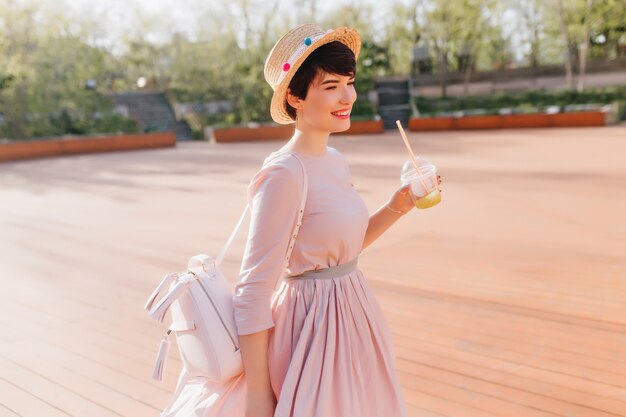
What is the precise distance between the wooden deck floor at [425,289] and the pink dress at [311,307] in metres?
1.15

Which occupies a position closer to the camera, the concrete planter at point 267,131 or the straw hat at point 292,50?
the straw hat at point 292,50

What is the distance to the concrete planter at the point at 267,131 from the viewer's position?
70.2ft

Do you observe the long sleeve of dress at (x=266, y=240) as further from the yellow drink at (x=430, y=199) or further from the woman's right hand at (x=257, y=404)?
the yellow drink at (x=430, y=199)

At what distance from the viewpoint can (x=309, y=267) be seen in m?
1.43

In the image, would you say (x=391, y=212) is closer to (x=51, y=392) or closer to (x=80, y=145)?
(x=51, y=392)

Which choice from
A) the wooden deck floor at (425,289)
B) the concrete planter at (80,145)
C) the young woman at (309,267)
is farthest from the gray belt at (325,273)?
the concrete planter at (80,145)

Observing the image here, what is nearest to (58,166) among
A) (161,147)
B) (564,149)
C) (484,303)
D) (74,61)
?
(161,147)

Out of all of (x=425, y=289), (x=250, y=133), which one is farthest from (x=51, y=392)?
(x=250, y=133)

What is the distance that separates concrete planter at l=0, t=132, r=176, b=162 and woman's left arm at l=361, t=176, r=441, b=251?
17802mm

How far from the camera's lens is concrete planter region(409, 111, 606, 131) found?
1809 centimetres

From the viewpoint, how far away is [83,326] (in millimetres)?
3746

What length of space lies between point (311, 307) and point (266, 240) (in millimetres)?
215

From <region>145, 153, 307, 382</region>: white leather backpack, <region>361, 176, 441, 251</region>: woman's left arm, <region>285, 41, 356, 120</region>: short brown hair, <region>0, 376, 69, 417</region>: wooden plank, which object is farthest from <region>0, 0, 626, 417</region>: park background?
<region>285, 41, 356, 120</region>: short brown hair

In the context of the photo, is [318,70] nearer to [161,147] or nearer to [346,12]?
[161,147]
